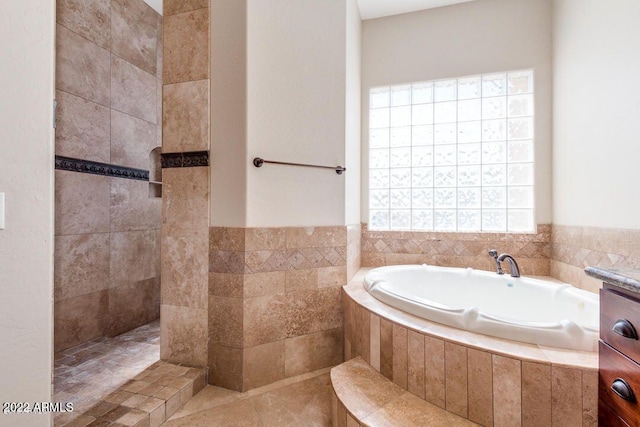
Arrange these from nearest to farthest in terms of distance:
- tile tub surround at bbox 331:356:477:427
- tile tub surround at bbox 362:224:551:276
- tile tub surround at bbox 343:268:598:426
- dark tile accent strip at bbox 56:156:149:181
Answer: tile tub surround at bbox 343:268:598:426 → tile tub surround at bbox 331:356:477:427 → dark tile accent strip at bbox 56:156:149:181 → tile tub surround at bbox 362:224:551:276

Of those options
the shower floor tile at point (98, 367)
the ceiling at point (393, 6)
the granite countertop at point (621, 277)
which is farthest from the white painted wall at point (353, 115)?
the shower floor tile at point (98, 367)

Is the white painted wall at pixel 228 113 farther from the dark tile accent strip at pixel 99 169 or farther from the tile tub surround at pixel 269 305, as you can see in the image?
the dark tile accent strip at pixel 99 169

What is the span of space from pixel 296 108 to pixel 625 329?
5.97ft

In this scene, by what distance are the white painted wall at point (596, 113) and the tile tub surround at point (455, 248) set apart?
29 cm

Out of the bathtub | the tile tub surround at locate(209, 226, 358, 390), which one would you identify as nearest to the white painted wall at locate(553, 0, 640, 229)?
the bathtub

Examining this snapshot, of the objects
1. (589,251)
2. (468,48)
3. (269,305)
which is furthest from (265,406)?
(468,48)

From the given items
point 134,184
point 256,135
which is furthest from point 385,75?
point 134,184

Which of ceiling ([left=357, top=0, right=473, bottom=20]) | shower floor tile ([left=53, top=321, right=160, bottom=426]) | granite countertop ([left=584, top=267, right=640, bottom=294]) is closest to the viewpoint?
granite countertop ([left=584, top=267, right=640, bottom=294])

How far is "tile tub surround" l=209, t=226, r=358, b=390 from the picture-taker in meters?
1.82

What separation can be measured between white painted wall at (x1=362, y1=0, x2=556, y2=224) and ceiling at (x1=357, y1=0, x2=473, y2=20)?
50mm

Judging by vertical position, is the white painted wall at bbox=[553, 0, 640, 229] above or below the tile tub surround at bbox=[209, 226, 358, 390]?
above

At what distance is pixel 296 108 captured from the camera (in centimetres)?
198

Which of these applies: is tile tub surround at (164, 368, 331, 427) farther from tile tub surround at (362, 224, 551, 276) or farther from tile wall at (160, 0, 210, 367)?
tile tub surround at (362, 224, 551, 276)

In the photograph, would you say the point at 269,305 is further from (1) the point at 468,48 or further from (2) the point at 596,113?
(1) the point at 468,48
